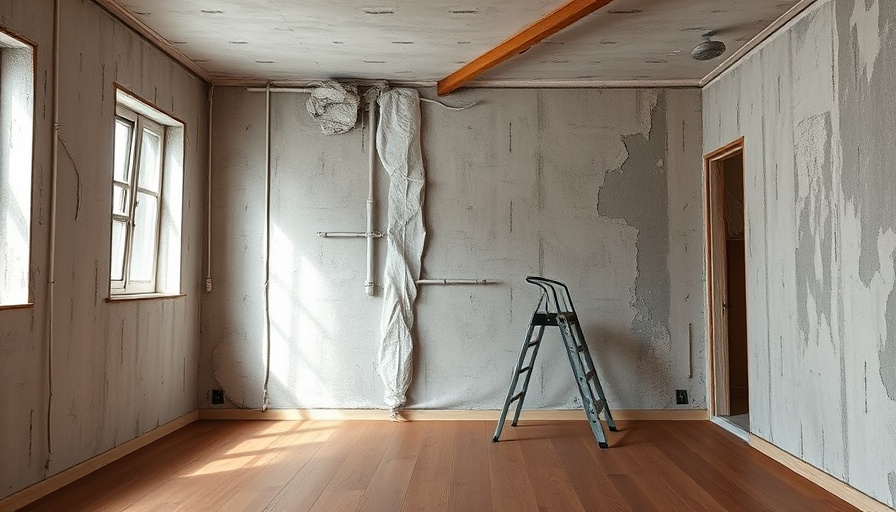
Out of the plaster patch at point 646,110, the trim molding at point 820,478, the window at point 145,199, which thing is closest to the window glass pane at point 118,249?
the window at point 145,199

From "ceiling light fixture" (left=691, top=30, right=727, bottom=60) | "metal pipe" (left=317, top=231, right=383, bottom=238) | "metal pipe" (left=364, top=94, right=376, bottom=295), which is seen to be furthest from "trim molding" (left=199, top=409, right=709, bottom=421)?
"ceiling light fixture" (left=691, top=30, right=727, bottom=60)

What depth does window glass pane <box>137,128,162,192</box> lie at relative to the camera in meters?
4.16

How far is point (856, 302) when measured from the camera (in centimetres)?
292

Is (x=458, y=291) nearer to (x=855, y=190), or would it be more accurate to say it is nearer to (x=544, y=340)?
(x=544, y=340)

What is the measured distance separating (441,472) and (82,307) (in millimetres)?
1975

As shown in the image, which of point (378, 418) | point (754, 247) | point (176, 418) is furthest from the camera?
point (378, 418)

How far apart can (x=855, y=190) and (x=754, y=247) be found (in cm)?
106

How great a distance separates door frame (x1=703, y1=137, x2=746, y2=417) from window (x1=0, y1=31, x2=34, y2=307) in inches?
159

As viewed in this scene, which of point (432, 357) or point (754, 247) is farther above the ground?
point (754, 247)

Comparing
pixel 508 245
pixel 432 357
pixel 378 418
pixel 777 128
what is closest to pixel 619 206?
pixel 508 245

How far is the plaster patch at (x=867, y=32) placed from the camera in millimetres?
2784

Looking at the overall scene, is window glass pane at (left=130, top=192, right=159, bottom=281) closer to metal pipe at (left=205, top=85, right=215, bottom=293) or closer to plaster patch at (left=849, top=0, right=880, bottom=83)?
metal pipe at (left=205, top=85, right=215, bottom=293)

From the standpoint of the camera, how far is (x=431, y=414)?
4672mm

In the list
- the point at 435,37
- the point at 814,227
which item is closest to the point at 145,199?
the point at 435,37
